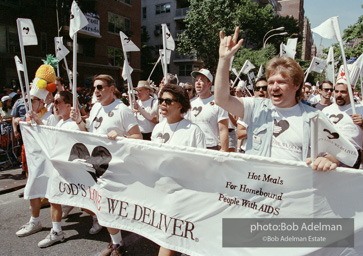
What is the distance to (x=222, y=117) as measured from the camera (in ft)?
13.3

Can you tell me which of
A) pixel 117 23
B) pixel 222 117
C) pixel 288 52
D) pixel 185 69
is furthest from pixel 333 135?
pixel 185 69

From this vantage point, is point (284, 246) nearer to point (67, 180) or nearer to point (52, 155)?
point (67, 180)

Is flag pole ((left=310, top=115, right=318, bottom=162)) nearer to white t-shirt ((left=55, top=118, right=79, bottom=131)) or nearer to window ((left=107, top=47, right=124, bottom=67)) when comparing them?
white t-shirt ((left=55, top=118, right=79, bottom=131))

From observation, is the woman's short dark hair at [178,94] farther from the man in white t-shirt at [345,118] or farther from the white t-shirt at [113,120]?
the man in white t-shirt at [345,118]

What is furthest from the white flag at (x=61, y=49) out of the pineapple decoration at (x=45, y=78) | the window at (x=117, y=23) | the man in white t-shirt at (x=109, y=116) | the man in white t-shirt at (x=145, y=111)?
the window at (x=117, y=23)

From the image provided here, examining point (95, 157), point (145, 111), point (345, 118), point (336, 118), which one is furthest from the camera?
point (145, 111)

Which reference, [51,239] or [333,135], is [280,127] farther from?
[51,239]

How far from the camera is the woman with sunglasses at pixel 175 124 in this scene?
2904mm

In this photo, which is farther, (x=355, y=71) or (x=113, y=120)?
(x=355, y=71)

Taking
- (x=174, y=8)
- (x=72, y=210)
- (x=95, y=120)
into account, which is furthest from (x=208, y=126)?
(x=174, y=8)

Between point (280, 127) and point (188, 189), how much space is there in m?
0.93

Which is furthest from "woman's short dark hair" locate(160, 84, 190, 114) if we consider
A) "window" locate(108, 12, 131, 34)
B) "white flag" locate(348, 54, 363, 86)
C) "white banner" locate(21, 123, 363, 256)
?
"window" locate(108, 12, 131, 34)

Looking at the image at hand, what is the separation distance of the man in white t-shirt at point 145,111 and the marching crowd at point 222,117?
0.02m

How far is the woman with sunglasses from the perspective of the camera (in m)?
2.90
